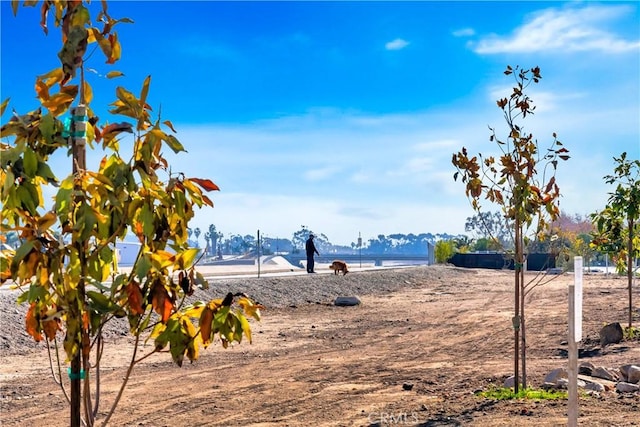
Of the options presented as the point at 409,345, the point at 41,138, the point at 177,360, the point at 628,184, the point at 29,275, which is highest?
the point at 628,184

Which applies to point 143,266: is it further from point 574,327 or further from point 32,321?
point 574,327

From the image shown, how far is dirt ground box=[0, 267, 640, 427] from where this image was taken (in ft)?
23.8

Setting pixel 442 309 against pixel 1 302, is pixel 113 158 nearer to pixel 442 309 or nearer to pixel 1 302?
pixel 1 302

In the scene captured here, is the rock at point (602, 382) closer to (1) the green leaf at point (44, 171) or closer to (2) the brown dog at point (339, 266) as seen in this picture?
(1) the green leaf at point (44, 171)

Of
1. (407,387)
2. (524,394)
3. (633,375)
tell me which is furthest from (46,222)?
(633,375)

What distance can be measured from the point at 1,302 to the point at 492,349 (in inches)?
394

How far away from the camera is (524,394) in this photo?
7.81 m

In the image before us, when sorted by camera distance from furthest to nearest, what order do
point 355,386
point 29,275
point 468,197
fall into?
point 355,386 → point 468,197 → point 29,275

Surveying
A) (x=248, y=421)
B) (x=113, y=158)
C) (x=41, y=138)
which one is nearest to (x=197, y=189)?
(x=113, y=158)

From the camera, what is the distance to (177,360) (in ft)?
9.09

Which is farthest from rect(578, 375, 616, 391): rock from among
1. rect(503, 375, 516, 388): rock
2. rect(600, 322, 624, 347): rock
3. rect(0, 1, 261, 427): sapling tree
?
rect(0, 1, 261, 427): sapling tree

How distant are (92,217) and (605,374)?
7842 mm

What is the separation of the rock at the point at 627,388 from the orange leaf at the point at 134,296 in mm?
6843

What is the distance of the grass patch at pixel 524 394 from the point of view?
7.69 m
